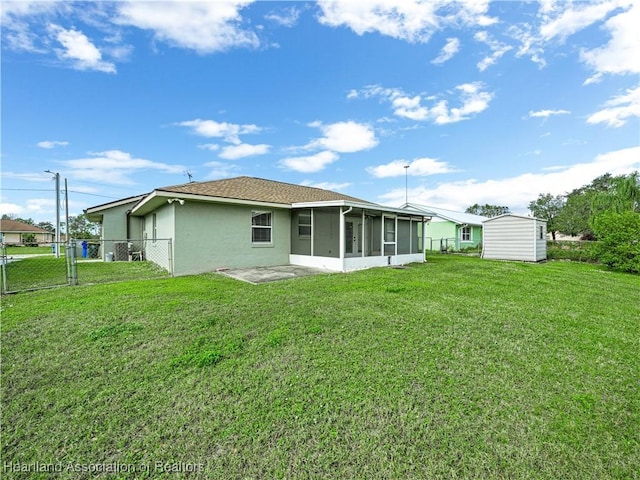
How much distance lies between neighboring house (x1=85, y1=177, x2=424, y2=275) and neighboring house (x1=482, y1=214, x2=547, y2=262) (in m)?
7.18

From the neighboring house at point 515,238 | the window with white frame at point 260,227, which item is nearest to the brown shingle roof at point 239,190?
the window with white frame at point 260,227

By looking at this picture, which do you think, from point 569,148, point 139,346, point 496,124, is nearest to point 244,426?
point 139,346

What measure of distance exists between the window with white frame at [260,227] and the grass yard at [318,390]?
539 centimetres

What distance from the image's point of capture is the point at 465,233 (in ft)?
87.8

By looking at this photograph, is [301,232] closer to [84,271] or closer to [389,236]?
[389,236]

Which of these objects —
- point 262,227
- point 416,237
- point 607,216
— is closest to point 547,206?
point 607,216

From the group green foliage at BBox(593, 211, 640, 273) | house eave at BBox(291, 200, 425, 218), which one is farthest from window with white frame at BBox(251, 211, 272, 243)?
green foliage at BBox(593, 211, 640, 273)

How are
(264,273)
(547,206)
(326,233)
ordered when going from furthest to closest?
(547,206) < (326,233) < (264,273)

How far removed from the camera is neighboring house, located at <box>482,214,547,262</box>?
51.4 ft

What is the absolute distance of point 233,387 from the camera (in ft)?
9.53

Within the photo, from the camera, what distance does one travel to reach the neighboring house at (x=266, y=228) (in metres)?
9.07

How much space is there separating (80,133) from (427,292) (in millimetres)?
21922

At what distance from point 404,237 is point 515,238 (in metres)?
7.89

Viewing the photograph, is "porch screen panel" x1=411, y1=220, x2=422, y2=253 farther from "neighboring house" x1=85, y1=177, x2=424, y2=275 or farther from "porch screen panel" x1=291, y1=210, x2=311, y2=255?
"porch screen panel" x1=291, y1=210, x2=311, y2=255
